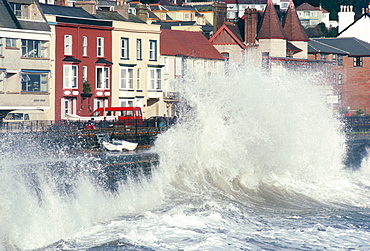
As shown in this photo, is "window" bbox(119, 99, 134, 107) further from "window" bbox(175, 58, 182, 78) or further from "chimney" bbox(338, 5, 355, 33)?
"chimney" bbox(338, 5, 355, 33)

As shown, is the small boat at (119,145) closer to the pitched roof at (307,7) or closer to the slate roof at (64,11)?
the slate roof at (64,11)

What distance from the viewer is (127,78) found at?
6112cm

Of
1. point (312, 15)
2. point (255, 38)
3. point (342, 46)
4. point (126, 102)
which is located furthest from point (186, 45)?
point (312, 15)

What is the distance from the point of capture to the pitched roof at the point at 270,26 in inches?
3098

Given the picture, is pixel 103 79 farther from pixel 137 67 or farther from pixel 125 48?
pixel 137 67

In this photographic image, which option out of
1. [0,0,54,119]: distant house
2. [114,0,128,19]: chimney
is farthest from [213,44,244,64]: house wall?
[0,0,54,119]: distant house

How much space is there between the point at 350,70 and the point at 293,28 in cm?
914

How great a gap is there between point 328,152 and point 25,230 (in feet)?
70.0

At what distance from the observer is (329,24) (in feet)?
456

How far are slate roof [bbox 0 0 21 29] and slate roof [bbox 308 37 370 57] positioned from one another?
4111cm

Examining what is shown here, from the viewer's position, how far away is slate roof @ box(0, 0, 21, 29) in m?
51.1

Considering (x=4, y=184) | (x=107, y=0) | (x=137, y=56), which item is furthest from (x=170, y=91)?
(x=107, y=0)

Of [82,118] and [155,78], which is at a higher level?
[155,78]

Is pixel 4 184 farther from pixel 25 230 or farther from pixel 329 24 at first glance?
pixel 329 24
